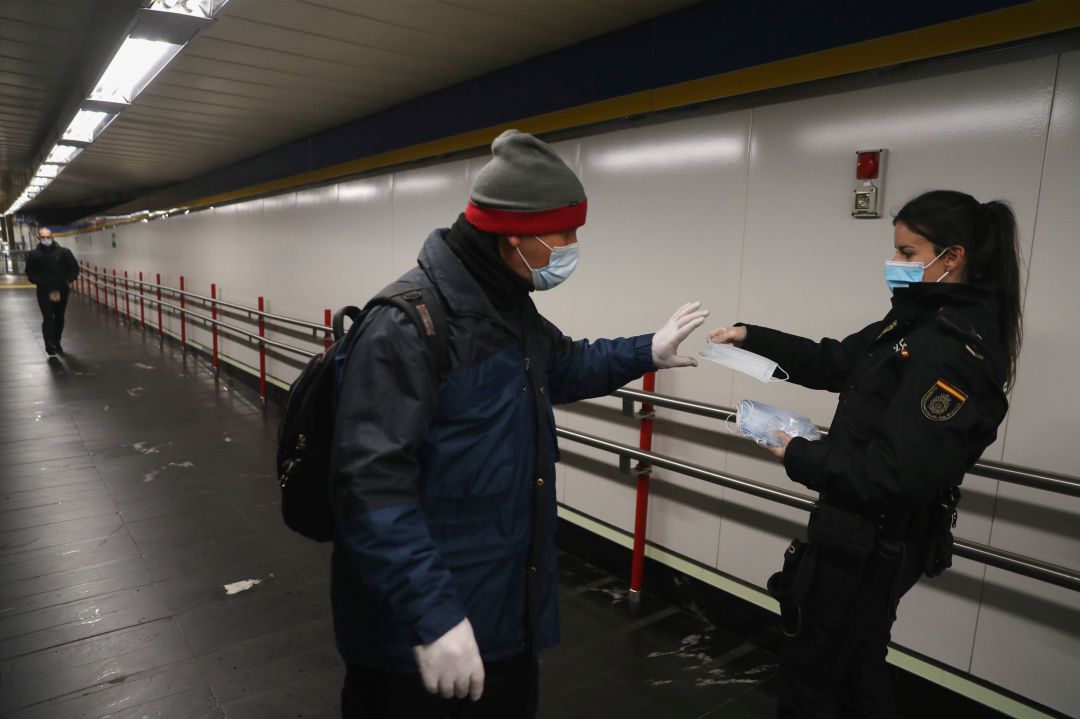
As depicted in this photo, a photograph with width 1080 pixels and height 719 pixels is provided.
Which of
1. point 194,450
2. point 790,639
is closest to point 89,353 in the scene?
point 194,450

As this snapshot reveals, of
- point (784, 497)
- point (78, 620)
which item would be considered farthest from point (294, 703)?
point (784, 497)

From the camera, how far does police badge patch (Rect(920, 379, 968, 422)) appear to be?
49.9 inches

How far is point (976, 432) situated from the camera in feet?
4.28

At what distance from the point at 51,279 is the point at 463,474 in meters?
9.16

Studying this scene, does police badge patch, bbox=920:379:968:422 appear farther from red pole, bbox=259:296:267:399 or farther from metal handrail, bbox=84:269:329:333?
red pole, bbox=259:296:267:399

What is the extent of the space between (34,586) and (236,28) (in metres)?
2.62

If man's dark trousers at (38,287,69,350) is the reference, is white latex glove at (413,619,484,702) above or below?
above

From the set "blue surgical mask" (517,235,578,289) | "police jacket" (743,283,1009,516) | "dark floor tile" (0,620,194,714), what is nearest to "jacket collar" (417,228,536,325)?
"blue surgical mask" (517,235,578,289)

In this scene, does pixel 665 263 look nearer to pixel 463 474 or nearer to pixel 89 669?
pixel 463 474

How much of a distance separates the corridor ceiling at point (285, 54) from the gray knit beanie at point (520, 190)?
1.58 m

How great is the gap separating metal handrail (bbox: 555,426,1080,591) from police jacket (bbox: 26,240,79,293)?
8024 millimetres

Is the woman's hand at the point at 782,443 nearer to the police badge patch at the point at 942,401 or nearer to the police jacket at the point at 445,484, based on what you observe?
the police badge patch at the point at 942,401

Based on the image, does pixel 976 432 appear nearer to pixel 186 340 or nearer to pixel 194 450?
pixel 194 450

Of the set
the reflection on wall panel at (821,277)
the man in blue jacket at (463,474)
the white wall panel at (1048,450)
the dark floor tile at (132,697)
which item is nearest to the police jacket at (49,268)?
the reflection on wall panel at (821,277)
